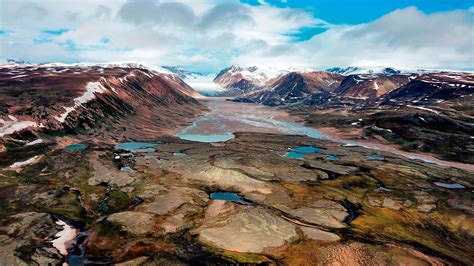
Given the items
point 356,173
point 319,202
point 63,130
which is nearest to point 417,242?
point 319,202

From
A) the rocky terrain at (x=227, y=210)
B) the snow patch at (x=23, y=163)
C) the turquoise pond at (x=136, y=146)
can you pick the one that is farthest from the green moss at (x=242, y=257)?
the turquoise pond at (x=136, y=146)

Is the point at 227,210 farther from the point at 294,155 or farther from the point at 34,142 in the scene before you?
the point at 34,142

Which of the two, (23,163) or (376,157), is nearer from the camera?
(23,163)

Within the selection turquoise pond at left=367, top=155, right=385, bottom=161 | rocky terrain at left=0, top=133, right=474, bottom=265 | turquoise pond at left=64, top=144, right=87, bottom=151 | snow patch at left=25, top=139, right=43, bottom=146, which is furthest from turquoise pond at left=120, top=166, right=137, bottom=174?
turquoise pond at left=367, top=155, right=385, bottom=161

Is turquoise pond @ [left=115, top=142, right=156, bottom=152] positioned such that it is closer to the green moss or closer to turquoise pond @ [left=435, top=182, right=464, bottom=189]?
the green moss

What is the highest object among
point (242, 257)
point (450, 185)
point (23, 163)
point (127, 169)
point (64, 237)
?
point (23, 163)

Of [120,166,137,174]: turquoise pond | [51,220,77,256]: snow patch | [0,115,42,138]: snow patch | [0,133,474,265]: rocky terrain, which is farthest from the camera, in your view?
[0,115,42,138]: snow patch

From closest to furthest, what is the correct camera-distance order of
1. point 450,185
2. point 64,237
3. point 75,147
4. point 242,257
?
point 242,257 → point 64,237 → point 450,185 → point 75,147

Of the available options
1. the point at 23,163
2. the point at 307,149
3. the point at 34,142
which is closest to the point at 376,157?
the point at 307,149
